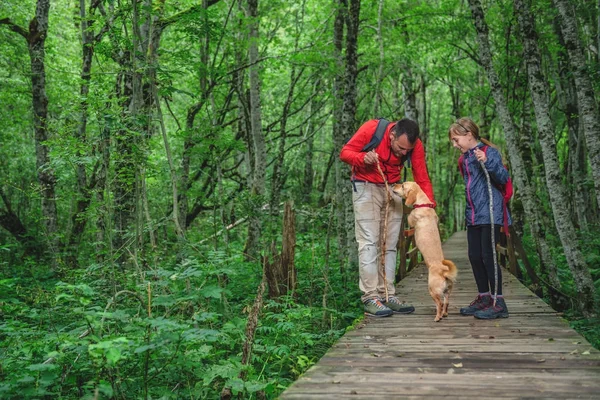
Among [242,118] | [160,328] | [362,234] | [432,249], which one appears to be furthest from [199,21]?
[242,118]

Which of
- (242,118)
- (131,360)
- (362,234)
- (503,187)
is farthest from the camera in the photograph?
(242,118)

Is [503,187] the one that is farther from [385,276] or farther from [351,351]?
[351,351]

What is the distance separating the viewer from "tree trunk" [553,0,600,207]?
22.6ft

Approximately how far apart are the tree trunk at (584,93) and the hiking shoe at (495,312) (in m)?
2.55

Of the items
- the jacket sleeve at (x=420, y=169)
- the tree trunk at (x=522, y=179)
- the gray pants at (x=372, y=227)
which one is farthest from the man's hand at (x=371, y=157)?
the tree trunk at (x=522, y=179)

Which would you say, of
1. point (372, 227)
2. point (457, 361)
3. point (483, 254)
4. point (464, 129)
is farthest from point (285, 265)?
point (457, 361)

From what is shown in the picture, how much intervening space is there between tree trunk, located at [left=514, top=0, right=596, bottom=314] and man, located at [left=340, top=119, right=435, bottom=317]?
3.01 meters

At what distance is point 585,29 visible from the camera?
51.1 feet

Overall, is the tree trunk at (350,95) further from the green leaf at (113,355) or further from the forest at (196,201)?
the green leaf at (113,355)

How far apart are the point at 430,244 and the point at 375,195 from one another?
80 centimetres

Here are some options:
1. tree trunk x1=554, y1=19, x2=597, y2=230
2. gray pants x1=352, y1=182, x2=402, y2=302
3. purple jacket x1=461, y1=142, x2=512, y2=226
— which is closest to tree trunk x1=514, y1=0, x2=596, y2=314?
purple jacket x1=461, y1=142, x2=512, y2=226

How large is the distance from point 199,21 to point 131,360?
5.37 metres

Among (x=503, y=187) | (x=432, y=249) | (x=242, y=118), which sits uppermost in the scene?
(x=242, y=118)

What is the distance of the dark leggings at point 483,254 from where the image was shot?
5121 mm
